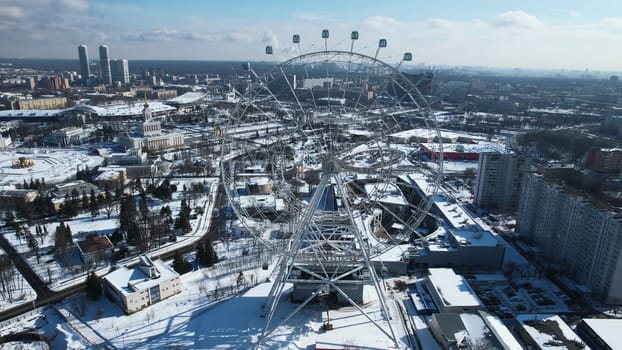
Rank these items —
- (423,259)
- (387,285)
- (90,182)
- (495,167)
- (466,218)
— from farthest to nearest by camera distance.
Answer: (90,182) < (495,167) < (466,218) < (423,259) < (387,285)

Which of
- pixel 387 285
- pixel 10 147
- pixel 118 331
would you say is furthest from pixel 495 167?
pixel 10 147

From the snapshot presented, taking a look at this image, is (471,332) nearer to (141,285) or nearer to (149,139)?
(141,285)

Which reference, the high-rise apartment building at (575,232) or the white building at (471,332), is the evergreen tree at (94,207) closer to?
the white building at (471,332)

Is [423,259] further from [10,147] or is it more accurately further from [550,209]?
[10,147]

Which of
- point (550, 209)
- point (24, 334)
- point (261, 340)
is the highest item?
point (550, 209)

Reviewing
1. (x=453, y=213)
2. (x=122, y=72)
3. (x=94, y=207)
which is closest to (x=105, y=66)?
(x=122, y=72)

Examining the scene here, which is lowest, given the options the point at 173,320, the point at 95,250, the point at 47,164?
the point at 173,320

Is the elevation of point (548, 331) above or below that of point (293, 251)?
below
